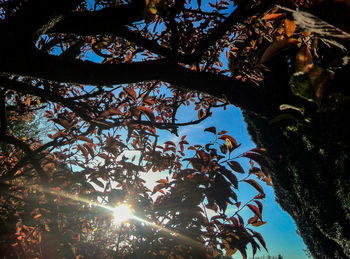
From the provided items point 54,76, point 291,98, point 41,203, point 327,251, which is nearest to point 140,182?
point 41,203

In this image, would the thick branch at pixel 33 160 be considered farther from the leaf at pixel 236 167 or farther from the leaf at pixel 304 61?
the leaf at pixel 304 61

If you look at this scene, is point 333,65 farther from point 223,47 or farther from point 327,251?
point 327,251

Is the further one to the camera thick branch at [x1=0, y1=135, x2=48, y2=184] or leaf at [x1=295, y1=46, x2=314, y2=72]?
thick branch at [x1=0, y1=135, x2=48, y2=184]

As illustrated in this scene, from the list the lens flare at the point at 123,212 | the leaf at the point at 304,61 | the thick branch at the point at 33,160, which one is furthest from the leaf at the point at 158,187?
the leaf at the point at 304,61

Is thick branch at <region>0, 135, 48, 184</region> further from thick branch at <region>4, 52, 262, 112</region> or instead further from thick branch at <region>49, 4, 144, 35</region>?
thick branch at <region>49, 4, 144, 35</region>

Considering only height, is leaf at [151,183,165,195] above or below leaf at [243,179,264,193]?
below

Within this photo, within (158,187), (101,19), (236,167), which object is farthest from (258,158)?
(101,19)

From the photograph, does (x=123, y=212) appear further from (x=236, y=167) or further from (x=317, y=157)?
(x=317, y=157)

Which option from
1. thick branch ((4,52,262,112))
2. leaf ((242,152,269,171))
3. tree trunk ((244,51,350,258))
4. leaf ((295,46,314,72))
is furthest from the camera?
leaf ((242,152,269,171))

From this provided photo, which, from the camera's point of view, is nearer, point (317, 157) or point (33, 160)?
point (317, 157)

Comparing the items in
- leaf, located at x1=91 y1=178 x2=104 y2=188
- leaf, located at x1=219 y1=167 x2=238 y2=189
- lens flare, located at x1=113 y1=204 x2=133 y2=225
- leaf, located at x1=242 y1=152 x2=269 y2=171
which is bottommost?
lens flare, located at x1=113 y1=204 x2=133 y2=225

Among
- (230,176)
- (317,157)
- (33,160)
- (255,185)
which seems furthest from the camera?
(33,160)

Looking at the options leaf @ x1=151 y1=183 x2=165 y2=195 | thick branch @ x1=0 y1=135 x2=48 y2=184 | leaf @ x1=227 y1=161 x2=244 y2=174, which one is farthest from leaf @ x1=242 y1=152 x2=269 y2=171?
thick branch @ x1=0 y1=135 x2=48 y2=184

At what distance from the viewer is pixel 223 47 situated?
8.99ft
